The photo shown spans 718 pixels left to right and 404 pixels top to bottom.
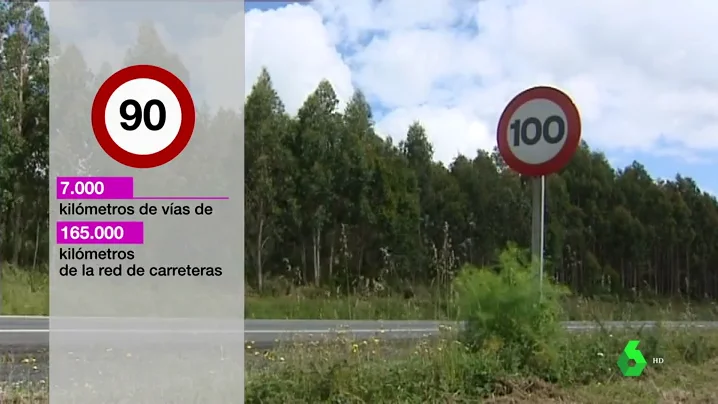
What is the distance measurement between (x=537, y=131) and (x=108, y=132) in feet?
13.0

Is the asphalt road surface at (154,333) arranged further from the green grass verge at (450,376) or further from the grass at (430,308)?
the green grass verge at (450,376)

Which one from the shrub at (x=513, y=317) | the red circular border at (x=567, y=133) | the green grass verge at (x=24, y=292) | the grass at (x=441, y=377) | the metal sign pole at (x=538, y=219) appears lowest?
the green grass verge at (x=24, y=292)

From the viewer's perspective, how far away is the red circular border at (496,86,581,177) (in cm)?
596

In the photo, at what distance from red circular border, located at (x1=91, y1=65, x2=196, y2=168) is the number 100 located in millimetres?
3099

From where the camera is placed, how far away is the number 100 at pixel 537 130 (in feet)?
19.9

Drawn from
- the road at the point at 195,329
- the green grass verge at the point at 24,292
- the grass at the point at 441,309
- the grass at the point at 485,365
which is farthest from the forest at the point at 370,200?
the grass at the point at 485,365

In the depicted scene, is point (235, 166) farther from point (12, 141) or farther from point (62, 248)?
point (12, 141)

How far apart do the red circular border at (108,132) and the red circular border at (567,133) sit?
3.01 metres

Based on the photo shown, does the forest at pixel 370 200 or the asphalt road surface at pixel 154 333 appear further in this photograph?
the forest at pixel 370 200

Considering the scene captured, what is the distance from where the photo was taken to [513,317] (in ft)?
19.0

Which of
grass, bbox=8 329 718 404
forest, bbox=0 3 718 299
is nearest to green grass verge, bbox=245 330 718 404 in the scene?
grass, bbox=8 329 718 404

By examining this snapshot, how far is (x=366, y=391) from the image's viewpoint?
4965mm

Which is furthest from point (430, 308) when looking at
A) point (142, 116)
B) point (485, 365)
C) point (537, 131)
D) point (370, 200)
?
point (370, 200)

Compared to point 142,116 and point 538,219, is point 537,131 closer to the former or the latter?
point 538,219
